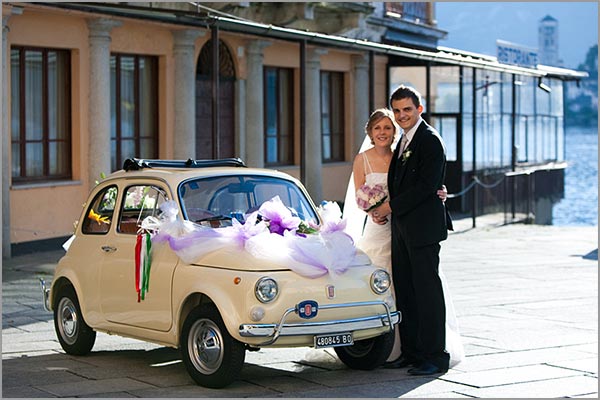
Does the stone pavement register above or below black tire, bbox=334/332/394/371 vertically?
below

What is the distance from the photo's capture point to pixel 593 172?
80.7 m

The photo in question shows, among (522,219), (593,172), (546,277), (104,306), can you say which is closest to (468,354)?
(104,306)

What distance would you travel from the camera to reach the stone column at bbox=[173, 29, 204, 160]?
24.0 m

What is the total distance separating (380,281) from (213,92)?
7327mm

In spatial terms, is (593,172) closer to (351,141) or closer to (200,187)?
(351,141)

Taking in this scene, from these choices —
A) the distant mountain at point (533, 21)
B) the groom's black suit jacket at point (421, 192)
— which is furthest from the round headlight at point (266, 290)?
the distant mountain at point (533, 21)

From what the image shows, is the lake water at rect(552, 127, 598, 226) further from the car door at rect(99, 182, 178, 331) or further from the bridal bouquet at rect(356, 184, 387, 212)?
the car door at rect(99, 182, 178, 331)

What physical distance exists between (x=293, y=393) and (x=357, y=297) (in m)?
0.94

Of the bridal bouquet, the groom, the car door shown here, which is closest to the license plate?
the groom

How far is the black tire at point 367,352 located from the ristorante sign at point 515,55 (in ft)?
80.6

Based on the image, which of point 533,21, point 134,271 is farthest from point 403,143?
point 533,21

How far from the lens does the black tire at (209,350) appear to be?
908 centimetres

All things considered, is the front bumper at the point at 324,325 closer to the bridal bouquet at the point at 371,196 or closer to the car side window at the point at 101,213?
the bridal bouquet at the point at 371,196

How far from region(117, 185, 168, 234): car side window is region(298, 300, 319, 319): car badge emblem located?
161 centimetres
